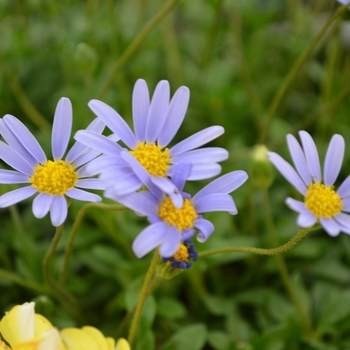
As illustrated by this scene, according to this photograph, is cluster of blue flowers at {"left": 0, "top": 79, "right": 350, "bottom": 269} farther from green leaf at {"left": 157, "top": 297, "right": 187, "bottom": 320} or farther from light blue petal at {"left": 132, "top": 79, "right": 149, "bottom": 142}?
green leaf at {"left": 157, "top": 297, "right": 187, "bottom": 320}

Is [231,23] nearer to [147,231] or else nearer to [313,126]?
[313,126]

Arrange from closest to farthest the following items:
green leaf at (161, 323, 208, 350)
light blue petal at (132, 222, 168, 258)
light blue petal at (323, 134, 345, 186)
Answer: light blue petal at (132, 222, 168, 258) → light blue petal at (323, 134, 345, 186) → green leaf at (161, 323, 208, 350)

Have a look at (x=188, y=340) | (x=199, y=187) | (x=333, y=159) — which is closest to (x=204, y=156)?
(x=333, y=159)

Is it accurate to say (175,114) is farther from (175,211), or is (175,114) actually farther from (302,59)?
(302,59)

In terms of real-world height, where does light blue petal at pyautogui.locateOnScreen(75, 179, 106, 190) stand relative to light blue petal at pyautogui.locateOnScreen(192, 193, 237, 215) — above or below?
above

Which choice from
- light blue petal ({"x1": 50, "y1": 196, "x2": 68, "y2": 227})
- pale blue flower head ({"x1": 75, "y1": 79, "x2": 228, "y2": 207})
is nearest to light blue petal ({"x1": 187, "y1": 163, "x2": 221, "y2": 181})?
pale blue flower head ({"x1": 75, "y1": 79, "x2": 228, "y2": 207})

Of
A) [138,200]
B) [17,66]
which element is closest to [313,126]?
[17,66]
